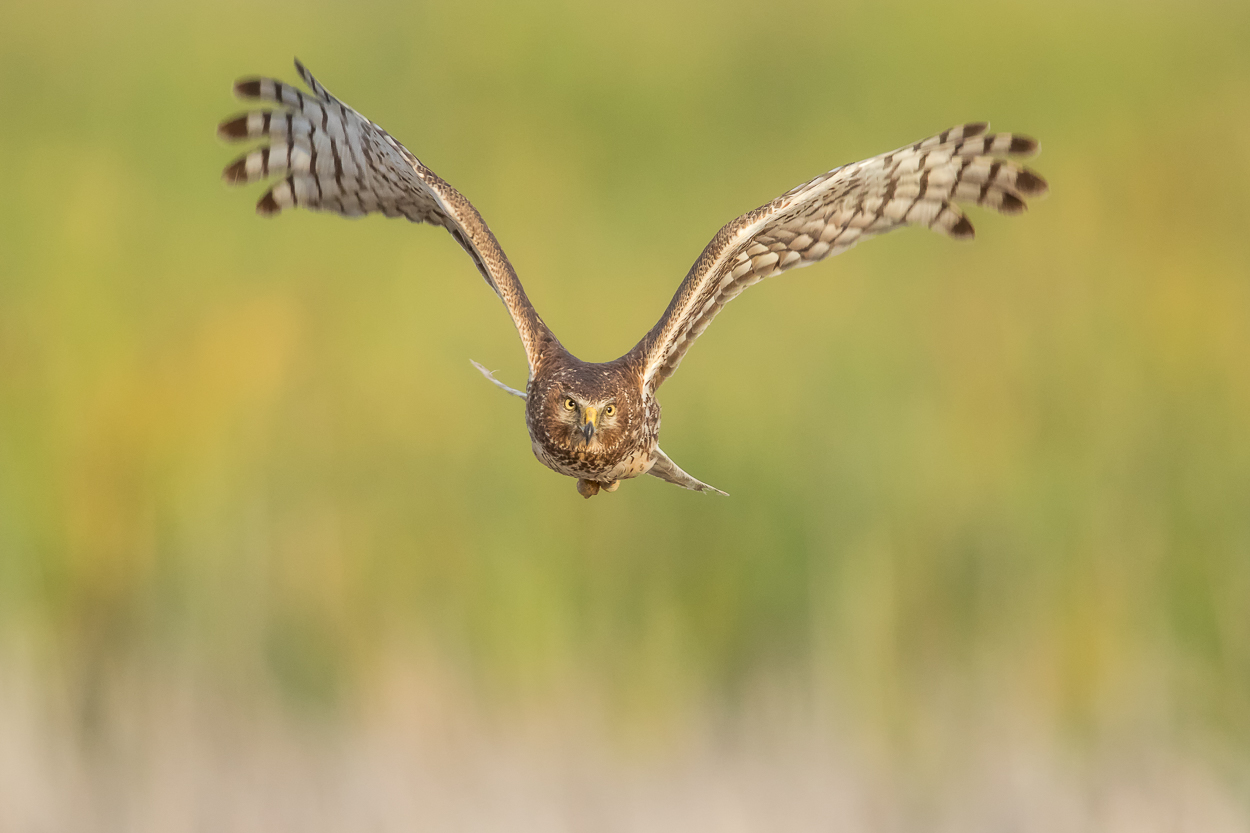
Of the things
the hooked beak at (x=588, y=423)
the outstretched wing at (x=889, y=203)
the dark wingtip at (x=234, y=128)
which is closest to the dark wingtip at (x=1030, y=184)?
the outstretched wing at (x=889, y=203)

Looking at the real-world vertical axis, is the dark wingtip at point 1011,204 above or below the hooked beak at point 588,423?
above

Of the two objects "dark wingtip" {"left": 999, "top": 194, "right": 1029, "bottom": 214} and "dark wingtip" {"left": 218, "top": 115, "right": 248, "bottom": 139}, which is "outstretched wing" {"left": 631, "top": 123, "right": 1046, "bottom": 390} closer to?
"dark wingtip" {"left": 999, "top": 194, "right": 1029, "bottom": 214}

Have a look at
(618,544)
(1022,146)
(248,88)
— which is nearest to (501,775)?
(618,544)

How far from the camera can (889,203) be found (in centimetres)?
662

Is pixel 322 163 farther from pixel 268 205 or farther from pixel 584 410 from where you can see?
pixel 584 410

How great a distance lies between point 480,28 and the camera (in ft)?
51.1

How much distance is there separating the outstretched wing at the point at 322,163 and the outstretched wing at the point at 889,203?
94 centimetres

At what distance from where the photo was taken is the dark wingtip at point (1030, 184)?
6.46 m

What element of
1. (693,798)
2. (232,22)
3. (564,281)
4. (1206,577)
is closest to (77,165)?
(232,22)

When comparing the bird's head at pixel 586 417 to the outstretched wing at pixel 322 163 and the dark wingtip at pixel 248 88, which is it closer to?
the outstretched wing at pixel 322 163

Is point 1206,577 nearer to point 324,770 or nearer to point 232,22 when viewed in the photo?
point 324,770

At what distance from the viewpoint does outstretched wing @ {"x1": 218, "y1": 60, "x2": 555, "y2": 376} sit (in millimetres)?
5797

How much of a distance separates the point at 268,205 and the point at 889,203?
2.41m

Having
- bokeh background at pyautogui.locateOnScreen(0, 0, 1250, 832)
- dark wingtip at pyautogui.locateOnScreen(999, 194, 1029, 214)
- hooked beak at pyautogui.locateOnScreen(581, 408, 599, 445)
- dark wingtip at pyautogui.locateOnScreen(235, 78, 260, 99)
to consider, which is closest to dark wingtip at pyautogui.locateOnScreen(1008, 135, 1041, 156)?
dark wingtip at pyautogui.locateOnScreen(999, 194, 1029, 214)
